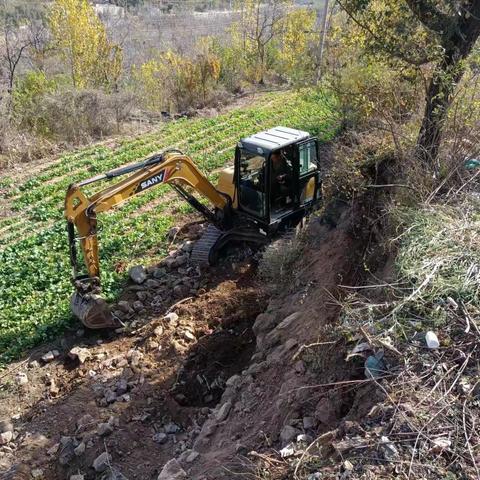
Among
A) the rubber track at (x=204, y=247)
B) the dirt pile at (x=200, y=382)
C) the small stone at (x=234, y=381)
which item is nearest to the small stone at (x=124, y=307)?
the dirt pile at (x=200, y=382)

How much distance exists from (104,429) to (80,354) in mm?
1889

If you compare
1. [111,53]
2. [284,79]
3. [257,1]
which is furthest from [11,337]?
[257,1]

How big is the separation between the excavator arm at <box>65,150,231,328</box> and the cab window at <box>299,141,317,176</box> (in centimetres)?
203

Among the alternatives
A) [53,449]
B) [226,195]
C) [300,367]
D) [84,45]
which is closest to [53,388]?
[53,449]

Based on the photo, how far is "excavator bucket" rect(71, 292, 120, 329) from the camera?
8836mm

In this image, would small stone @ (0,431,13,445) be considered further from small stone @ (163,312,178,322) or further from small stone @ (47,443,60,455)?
small stone @ (163,312,178,322)

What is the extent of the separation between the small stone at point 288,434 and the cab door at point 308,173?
5.95 metres

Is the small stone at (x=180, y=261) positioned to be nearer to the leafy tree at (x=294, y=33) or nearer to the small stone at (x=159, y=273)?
the small stone at (x=159, y=273)

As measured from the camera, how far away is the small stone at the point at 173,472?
5473mm

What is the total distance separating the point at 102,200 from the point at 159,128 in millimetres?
13593

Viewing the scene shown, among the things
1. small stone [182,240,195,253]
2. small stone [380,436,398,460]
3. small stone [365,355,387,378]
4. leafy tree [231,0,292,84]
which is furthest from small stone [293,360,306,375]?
leafy tree [231,0,292,84]

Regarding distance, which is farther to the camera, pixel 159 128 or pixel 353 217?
pixel 159 128

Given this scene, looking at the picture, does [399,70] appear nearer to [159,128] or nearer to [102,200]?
[102,200]

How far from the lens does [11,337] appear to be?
916cm
